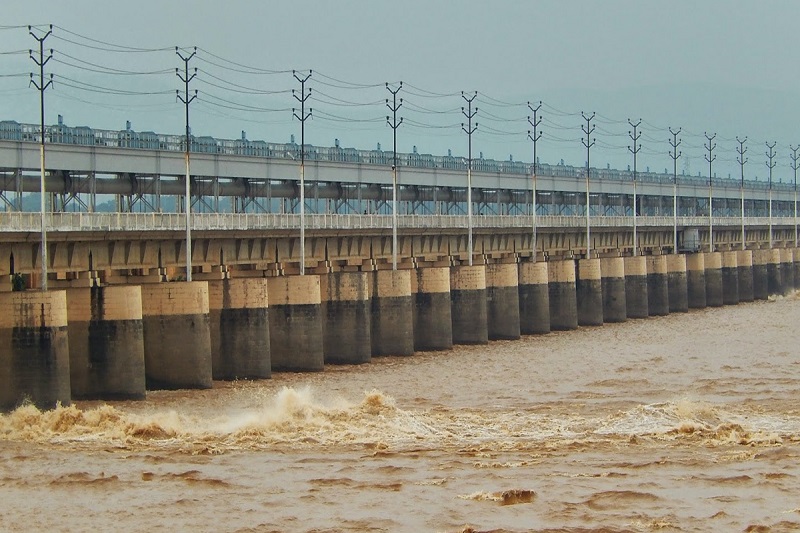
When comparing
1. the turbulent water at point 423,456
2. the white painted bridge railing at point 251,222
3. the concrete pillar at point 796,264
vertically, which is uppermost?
the white painted bridge railing at point 251,222

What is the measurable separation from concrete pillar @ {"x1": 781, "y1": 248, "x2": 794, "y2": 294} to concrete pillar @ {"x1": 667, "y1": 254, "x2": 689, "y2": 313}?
2221cm

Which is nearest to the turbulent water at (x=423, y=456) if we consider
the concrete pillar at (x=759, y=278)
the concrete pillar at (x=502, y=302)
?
the concrete pillar at (x=502, y=302)

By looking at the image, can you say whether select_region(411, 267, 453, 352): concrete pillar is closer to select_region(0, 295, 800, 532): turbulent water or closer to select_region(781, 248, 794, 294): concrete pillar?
select_region(0, 295, 800, 532): turbulent water

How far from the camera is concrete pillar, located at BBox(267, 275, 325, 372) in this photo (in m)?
59.8

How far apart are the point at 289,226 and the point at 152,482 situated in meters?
31.6

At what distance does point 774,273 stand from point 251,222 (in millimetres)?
70605

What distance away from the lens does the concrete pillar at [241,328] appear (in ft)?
184

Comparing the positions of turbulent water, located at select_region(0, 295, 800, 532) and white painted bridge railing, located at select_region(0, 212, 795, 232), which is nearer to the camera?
turbulent water, located at select_region(0, 295, 800, 532)

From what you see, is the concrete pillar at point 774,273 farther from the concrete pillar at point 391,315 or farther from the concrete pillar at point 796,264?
the concrete pillar at point 391,315

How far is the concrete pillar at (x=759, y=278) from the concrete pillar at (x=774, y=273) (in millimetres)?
835

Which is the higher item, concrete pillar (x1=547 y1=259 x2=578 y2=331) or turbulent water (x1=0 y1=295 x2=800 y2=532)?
concrete pillar (x1=547 y1=259 x2=578 y2=331)

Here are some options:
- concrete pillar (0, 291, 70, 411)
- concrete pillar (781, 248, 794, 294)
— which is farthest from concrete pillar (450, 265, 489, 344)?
concrete pillar (781, 248, 794, 294)

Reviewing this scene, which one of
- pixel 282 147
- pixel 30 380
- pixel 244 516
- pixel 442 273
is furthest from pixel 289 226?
pixel 244 516

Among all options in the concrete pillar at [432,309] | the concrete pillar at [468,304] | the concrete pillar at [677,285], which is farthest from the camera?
the concrete pillar at [677,285]
